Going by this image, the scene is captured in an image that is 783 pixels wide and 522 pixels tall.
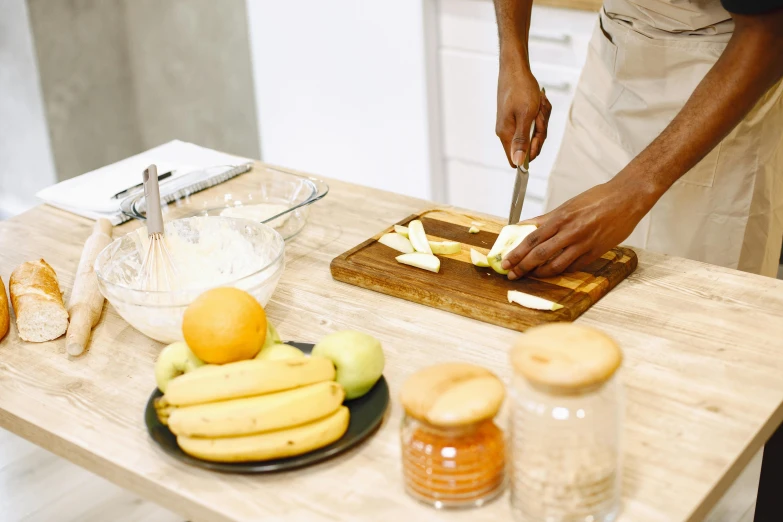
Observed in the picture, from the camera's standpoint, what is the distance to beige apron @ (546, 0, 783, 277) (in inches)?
63.2

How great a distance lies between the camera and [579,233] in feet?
4.07

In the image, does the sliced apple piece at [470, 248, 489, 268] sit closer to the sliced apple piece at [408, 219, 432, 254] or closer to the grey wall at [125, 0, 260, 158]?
the sliced apple piece at [408, 219, 432, 254]

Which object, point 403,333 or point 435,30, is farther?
point 435,30

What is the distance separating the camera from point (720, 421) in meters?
0.97

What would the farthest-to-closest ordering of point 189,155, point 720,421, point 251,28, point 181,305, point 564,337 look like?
point 251,28
point 189,155
point 181,305
point 720,421
point 564,337

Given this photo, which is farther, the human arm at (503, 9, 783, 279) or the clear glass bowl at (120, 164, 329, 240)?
the clear glass bowl at (120, 164, 329, 240)

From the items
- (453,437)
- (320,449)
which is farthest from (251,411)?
(453,437)

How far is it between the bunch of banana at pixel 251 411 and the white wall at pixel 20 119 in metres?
2.40

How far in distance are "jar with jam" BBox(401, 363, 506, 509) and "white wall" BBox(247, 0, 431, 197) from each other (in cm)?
189

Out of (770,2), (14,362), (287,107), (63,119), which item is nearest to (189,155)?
(14,362)

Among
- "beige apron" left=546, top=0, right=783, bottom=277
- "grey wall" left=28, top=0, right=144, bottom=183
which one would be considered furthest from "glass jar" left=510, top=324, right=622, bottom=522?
"grey wall" left=28, top=0, right=144, bottom=183

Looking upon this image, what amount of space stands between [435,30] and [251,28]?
736 millimetres

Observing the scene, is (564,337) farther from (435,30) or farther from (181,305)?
(435,30)

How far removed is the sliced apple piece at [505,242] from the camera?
127 centimetres
